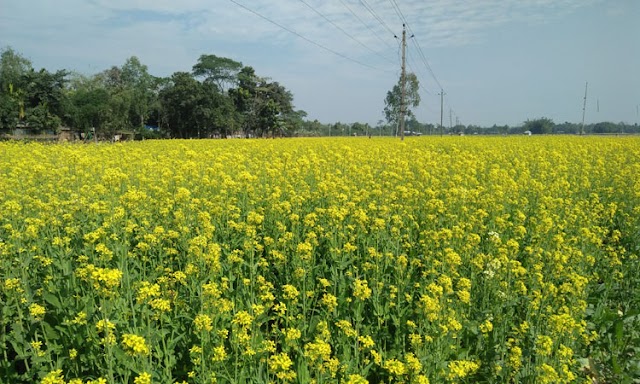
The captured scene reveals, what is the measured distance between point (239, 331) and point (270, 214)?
297 cm

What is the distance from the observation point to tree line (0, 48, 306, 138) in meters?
48.9

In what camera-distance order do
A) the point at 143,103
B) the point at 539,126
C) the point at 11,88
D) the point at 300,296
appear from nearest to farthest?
the point at 300,296
the point at 11,88
the point at 143,103
the point at 539,126

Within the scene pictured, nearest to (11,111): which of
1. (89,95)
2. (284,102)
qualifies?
(89,95)

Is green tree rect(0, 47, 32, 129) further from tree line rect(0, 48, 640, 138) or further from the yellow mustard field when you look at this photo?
the yellow mustard field

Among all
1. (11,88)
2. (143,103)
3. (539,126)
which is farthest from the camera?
(539,126)

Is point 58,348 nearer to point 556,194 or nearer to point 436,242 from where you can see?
point 436,242

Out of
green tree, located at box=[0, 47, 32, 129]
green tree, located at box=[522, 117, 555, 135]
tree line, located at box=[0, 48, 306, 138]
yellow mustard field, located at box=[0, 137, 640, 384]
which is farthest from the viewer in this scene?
green tree, located at box=[522, 117, 555, 135]

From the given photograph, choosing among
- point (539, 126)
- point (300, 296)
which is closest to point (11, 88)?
point (300, 296)

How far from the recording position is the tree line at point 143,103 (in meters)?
48.9

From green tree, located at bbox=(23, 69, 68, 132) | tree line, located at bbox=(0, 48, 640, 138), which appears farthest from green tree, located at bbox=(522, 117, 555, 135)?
green tree, located at bbox=(23, 69, 68, 132)

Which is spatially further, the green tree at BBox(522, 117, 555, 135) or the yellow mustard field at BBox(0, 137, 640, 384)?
the green tree at BBox(522, 117, 555, 135)

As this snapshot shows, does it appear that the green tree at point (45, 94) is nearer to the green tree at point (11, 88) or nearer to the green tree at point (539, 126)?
the green tree at point (11, 88)

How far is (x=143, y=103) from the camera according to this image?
191 ft

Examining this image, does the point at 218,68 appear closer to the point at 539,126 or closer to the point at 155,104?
the point at 155,104
